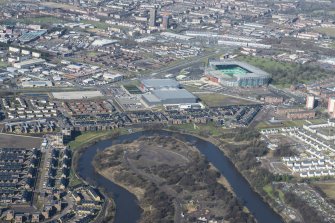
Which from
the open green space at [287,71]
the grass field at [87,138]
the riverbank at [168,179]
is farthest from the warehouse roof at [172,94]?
the open green space at [287,71]

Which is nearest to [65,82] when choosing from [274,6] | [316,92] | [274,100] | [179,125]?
[179,125]

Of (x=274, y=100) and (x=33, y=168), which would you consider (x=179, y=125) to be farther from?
(x=33, y=168)

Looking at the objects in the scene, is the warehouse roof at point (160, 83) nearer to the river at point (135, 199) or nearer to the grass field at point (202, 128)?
the grass field at point (202, 128)

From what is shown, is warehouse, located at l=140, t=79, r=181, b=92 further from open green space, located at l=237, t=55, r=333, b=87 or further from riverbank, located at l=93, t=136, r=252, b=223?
open green space, located at l=237, t=55, r=333, b=87

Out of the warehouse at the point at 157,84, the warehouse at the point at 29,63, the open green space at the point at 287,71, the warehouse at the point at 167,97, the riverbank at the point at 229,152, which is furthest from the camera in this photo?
the open green space at the point at 287,71

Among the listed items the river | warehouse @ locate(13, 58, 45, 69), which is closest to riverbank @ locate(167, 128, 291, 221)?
the river

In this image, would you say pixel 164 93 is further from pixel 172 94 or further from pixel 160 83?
pixel 160 83

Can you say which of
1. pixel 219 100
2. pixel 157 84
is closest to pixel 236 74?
pixel 219 100
